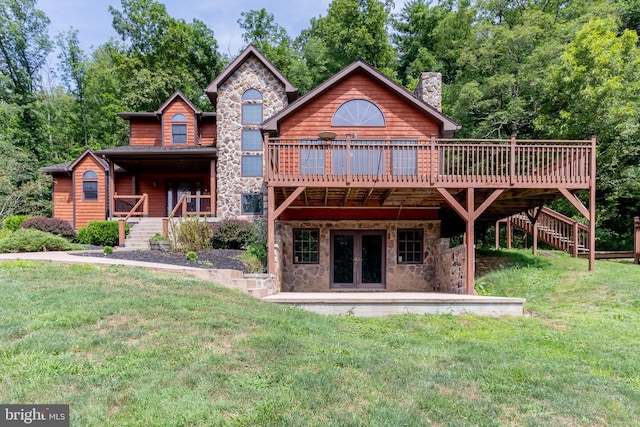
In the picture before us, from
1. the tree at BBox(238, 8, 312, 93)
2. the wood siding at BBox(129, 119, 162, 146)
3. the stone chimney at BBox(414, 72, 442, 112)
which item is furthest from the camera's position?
the tree at BBox(238, 8, 312, 93)

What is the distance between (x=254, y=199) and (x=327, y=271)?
17.7 feet

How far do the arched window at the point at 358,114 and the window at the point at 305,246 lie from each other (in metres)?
3.83

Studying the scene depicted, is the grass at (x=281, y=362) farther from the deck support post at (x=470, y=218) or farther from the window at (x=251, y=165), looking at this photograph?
the window at (x=251, y=165)

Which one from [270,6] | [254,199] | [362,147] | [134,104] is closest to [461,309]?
[362,147]

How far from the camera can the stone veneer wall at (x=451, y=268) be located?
9.62 m

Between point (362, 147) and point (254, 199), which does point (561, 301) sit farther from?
point (254, 199)

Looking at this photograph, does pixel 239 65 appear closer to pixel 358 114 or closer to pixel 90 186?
pixel 358 114

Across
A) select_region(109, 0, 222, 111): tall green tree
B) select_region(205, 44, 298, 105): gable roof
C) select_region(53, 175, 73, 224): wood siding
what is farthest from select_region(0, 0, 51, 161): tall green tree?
select_region(205, 44, 298, 105): gable roof

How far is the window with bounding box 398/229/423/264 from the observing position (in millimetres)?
12070

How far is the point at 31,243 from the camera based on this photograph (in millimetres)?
11867

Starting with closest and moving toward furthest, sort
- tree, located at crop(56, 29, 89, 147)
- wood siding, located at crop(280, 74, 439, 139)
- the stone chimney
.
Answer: wood siding, located at crop(280, 74, 439, 139)
the stone chimney
tree, located at crop(56, 29, 89, 147)

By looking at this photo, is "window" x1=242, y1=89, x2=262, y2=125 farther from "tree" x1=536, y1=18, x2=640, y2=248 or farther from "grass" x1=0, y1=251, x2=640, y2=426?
"tree" x1=536, y1=18, x2=640, y2=248

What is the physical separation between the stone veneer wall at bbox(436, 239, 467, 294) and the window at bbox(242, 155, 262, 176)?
833cm

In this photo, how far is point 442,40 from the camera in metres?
24.7
